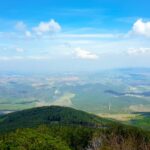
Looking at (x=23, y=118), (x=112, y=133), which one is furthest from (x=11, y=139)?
(x=23, y=118)

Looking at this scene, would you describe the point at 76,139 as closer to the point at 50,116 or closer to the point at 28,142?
the point at 28,142

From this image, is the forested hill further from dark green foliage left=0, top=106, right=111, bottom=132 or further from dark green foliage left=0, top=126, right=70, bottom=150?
dark green foliage left=0, top=106, right=111, bottom=132

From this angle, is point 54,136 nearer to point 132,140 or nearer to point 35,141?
point 35,141

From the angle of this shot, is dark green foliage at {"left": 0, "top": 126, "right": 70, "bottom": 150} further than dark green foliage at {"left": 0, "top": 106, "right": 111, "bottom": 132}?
No

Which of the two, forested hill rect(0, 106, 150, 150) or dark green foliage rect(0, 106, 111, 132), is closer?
forested hill rect(0, 106, 150, 150)

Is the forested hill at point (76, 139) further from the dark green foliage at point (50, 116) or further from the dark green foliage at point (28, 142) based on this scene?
the dark green foliage at point (50, 116)

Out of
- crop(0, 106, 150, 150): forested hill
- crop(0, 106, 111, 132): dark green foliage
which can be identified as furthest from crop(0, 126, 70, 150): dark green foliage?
crop(0, 106, 111, 132): dark green foliage

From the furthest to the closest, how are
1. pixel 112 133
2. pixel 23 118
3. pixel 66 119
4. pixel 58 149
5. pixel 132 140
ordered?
1. pixel 23 118
2. pixel 66 119
3. pixel 112 133
4. pixel 132 140
5. pixel 58 149

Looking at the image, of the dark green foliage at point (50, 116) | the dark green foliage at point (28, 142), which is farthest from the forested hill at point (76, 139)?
the dark green foliage at point (50, 116)

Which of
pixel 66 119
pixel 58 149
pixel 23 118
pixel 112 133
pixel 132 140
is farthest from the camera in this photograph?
pixel 23 118

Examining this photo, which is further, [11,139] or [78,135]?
[78,135]
